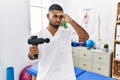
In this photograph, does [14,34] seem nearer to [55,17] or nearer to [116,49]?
[55,17]

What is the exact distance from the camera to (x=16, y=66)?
9.71 ft

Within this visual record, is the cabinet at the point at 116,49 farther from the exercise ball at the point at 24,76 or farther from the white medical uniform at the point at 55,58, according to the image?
the white medical uniform at the point at 55,58

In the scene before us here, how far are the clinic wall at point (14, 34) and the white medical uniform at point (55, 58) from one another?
1.71m

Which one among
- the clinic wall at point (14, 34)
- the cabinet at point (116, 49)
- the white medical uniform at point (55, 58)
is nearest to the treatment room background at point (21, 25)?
the clinic wall at point (14, 34)

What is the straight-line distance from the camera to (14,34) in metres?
2.85

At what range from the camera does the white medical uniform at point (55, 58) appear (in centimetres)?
119

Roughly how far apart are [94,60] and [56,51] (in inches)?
81.9

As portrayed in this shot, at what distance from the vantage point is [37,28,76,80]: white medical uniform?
119cm

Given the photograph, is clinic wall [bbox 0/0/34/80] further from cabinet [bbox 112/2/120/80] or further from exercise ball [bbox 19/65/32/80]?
cabinet [bbox 112/2/120/80]

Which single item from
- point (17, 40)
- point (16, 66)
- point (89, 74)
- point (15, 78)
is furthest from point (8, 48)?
point (89, 74)

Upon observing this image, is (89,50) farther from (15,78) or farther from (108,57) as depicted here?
(15,78)

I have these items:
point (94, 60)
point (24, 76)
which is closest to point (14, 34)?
point (24, 76)

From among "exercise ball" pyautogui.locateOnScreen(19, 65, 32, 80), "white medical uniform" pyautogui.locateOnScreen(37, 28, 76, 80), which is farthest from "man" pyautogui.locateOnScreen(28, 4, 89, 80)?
"exercise ball" pyautogui.locateOnScreen(19, 65, 32, 80)

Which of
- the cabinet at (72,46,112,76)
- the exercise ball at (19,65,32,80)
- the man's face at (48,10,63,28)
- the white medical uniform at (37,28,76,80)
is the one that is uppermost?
the man's face at (48,10,63,28)
